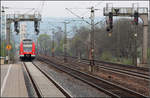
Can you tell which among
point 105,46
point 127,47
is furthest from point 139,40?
point 105,46

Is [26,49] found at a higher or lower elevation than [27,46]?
lower

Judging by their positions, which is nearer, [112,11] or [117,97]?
[117,97]

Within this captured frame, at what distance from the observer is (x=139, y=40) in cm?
5216

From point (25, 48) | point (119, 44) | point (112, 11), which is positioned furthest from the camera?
point (119, 44)

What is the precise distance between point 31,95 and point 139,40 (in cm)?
3902

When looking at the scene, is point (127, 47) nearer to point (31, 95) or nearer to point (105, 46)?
point (105, 46)

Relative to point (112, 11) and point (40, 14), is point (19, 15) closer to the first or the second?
point (40, 14)

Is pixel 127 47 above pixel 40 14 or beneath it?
beneath

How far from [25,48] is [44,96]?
108 feet

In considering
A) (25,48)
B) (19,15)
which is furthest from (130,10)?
(25,48)

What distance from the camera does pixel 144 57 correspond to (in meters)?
34.5

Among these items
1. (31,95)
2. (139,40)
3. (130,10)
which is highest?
(130,10)

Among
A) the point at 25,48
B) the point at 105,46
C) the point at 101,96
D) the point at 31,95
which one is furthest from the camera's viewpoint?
the point at 105,46

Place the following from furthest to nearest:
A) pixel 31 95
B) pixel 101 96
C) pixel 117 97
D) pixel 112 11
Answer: pixel 112 11, pixel 31 95, pixel 101 96, pixel 117 97
